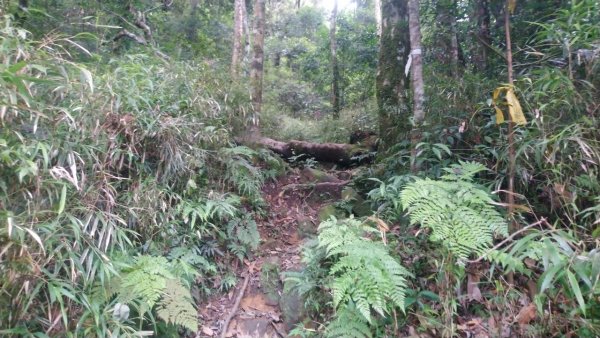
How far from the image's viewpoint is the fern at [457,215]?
2.33m

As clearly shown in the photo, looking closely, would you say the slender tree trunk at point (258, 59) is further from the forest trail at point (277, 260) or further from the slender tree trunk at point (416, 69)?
the slender tree trunk at point (416, 69)

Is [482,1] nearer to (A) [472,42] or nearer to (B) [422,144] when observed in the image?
(A) [472,42]

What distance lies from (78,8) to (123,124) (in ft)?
10.3

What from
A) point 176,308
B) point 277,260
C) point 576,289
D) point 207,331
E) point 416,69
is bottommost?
point 207,331

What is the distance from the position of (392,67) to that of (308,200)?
2218 mm

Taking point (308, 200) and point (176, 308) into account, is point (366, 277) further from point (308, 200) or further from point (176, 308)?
point (308, 200)

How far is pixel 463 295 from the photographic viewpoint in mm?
2588

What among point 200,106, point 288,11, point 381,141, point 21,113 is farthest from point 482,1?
point 288,11

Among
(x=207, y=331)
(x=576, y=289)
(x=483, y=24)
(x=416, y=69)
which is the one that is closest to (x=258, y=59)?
(x=416, y=69)

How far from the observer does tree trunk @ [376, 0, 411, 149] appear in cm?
505

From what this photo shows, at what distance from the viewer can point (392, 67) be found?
5.18 m

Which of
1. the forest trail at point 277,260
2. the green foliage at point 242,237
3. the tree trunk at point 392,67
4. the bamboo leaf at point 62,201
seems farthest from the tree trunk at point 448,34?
the bamboo leaf at point 62,201

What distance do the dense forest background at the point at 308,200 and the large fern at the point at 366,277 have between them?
0.01 m

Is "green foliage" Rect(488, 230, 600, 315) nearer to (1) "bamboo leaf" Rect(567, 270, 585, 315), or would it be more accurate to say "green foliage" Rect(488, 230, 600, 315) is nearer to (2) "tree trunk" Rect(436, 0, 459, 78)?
(1) "bamboo leaf" Rect(567, 270, 585, 315)
